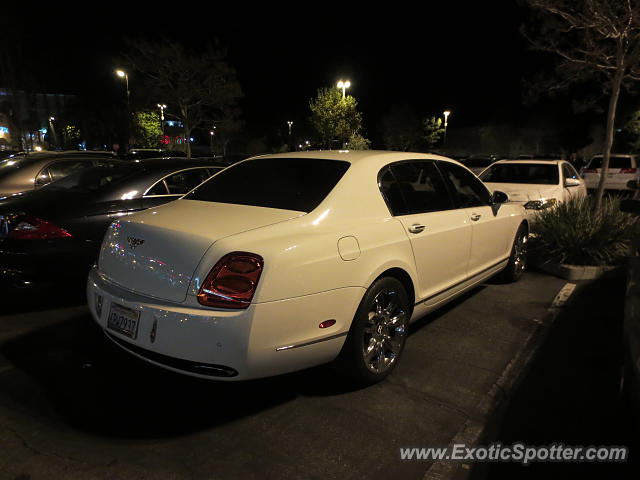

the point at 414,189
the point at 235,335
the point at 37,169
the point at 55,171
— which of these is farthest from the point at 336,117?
the point at 235,335

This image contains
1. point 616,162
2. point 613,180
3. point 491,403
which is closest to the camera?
point 491,403

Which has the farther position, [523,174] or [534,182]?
[523,174]

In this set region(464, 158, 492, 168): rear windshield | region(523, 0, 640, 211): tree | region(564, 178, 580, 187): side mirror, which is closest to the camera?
region(523, 0, 640, 211): tree

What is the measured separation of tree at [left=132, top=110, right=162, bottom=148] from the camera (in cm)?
3362

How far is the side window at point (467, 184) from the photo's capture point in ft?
13.8

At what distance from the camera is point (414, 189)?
3.98 m

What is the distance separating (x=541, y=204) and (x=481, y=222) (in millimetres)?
4006

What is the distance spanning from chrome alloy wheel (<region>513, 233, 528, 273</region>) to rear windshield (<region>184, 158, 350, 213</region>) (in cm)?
315

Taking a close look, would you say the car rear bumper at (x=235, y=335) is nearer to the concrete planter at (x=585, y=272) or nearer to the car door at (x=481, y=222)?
the car door at (x=481, y=222)

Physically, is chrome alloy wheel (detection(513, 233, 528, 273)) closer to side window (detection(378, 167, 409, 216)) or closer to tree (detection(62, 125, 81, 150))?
side window (detection(378, 167, 409, 216))

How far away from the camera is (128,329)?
8.55 ft

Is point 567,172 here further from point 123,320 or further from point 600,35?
point 123,320

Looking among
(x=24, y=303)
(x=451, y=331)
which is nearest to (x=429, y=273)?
(x=451, y=331)

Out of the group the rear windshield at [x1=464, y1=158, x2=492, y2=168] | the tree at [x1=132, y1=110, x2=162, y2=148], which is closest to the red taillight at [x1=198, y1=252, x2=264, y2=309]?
the rear windshield at [x1=464, y1=158, x2=492, y2=168]
